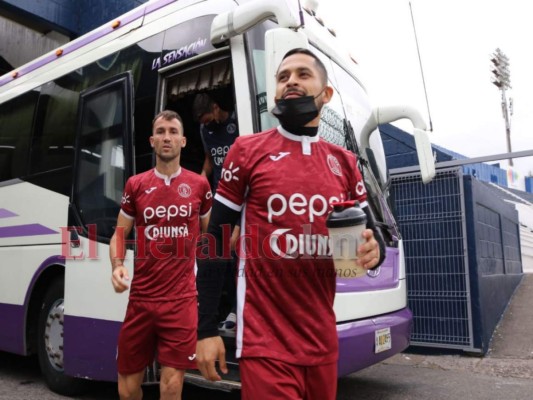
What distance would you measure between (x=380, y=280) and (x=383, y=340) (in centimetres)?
47

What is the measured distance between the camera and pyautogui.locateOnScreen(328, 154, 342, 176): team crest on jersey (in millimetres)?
2171

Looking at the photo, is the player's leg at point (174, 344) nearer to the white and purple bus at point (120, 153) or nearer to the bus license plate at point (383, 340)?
the white and purple bus at point (120, 153)

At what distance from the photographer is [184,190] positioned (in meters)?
3.54

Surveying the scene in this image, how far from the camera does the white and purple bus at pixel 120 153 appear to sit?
377 cm

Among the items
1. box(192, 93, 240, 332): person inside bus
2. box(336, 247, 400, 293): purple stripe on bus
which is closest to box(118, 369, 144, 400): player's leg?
box(336, 247, 400, 293): purple stripe on bus

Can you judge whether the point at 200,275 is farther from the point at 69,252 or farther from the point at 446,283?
the point at 446,283

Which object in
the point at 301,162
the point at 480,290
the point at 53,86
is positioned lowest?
the point at 480,290

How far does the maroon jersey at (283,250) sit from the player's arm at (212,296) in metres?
0.08

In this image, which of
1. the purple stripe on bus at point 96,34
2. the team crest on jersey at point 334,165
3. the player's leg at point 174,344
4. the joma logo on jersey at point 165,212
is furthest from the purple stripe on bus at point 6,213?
the team crest on jersey at point 334,165

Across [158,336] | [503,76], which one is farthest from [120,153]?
[503,76]

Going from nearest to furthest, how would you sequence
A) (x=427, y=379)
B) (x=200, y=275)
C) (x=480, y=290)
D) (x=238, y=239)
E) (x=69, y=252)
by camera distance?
(x=200, y=275), (x=238, y=239), (x=69, y=252), (x=427, y=379), (x=480, y=290)

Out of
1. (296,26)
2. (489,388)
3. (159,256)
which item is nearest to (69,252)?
(159,256)

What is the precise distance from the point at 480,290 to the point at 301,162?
204 inches

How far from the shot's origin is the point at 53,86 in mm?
5305
